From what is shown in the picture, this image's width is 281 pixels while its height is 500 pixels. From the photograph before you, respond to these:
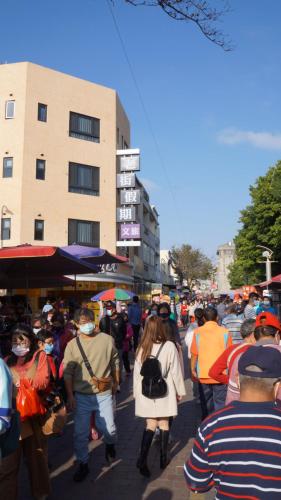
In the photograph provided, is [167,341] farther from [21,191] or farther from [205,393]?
[21,191]

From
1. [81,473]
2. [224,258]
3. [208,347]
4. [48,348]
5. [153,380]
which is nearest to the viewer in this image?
[81,473]

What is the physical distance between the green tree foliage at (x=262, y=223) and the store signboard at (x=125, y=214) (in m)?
15.7

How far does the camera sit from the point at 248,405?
223 cm

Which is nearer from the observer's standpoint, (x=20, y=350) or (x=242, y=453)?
(x=242, y=453)

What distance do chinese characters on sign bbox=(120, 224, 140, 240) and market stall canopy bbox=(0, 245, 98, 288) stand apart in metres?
17.1

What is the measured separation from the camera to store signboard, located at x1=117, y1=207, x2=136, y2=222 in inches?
1178

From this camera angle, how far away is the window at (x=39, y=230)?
89.4 ft

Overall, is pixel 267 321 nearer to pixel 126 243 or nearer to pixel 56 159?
pixel 56 159

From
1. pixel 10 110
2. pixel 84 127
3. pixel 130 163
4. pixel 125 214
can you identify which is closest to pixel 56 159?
pixel 84 127

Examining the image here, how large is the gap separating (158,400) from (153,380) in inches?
10.1

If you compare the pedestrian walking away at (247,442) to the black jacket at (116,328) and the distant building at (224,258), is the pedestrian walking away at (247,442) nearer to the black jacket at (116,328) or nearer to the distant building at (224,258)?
the black jacket at (116,328)

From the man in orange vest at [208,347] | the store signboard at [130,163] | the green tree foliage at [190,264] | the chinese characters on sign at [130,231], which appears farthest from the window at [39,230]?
the green tree foliage at [190,264]

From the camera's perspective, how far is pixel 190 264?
77.6 metres

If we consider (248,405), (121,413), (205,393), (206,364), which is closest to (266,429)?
(248,405)
